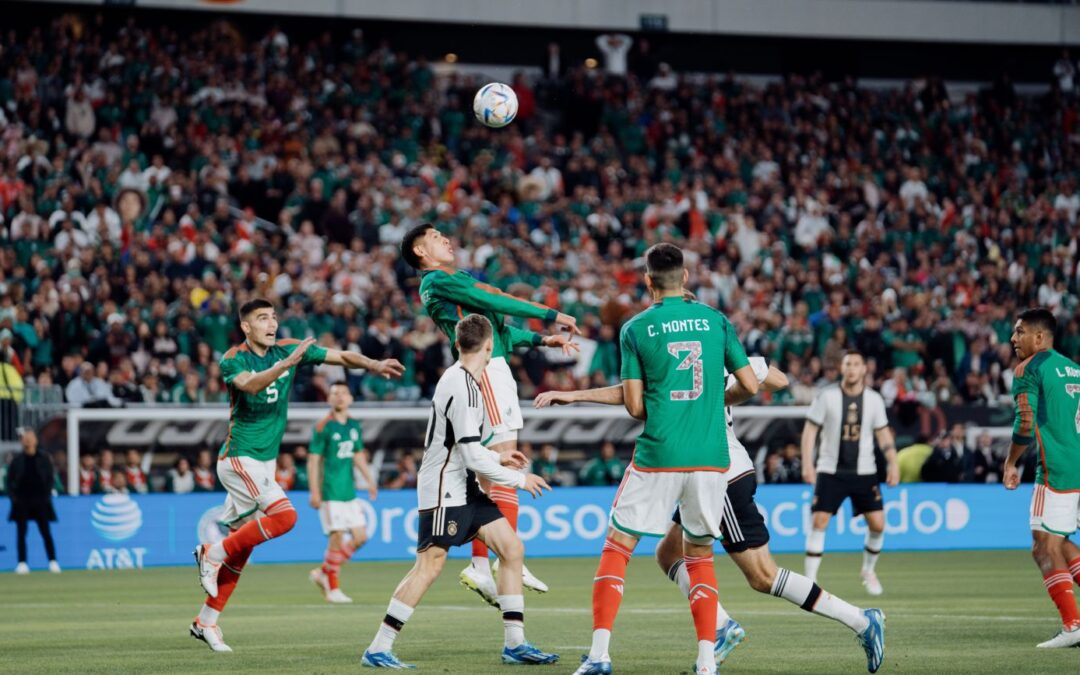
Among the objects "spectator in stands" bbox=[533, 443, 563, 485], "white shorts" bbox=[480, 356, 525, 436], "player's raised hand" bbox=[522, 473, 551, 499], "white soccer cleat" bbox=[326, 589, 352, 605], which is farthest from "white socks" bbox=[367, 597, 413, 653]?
"spectator in stands" bbox=[533, 443, 563, 485]

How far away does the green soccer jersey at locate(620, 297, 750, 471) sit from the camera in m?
9.16

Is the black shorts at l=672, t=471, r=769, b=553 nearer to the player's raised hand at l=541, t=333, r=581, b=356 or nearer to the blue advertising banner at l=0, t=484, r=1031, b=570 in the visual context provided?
the player's raised hand at l=541, t=333, r=581, b=356

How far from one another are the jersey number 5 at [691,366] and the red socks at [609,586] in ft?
3.08

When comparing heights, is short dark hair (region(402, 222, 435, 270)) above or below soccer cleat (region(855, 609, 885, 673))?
above

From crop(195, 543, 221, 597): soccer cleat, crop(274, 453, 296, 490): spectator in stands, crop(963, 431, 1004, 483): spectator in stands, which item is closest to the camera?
crop(195, 543, 221, 597): soccer cleat

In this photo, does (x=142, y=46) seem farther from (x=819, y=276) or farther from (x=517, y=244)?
(x=819, y=276)

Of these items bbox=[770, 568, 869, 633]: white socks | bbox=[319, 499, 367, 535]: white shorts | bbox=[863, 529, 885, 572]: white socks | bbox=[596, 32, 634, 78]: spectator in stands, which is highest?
bbox=[596, 32, 634, 78]: spectator in stands

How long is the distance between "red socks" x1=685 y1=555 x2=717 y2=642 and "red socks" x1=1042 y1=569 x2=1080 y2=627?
11.6 feet

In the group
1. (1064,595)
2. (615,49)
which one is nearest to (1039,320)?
(1064,595)

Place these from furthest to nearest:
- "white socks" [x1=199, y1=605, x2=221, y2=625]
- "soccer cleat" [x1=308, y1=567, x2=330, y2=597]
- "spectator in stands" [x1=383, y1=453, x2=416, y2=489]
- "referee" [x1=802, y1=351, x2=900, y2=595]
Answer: "spectator in stands" [x1=383, y1=453, x2=416, y2=489] < "referee" [x1=802, y1=351, x2=900, y2=595] < "soccer cleat" [x1=308, y1=567, x2=330, y2=597] < "white socks" [x1=199, y1=605, x2=221, y2=625]

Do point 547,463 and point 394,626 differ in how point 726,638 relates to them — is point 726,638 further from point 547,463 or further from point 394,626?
point 547,463

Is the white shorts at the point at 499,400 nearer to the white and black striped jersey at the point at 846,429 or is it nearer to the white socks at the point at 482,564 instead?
the white socks at the point at 482,564

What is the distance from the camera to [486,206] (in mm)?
33281

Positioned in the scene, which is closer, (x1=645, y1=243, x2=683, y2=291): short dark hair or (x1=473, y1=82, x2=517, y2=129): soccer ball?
(x1=645, y1=243, x2=683, y2=291): short dark hair
